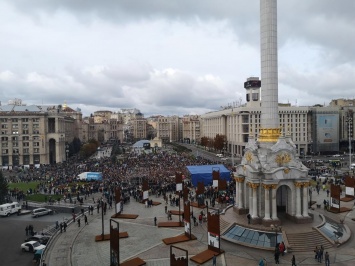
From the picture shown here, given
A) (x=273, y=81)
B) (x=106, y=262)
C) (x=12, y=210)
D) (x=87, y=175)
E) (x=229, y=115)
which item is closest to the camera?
(x=106, y=262)

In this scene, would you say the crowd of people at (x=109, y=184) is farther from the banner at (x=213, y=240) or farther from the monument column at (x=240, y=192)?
the banner at (x=213, y=240)

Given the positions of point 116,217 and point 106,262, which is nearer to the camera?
point 106,262

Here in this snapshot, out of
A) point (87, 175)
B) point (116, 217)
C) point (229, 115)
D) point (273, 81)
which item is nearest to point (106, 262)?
point (116, 217)

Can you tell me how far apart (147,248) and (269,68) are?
20118 millimetres

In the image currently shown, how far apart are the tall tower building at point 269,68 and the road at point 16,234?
24.1m

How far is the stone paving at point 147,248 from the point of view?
81.1 feet

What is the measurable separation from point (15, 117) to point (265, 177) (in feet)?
269

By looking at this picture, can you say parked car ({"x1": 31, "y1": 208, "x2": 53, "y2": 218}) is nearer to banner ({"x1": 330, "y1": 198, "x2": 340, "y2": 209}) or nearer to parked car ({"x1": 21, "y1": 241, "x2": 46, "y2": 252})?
parked car ({"x1": 21, "y1": 241, "x2": 46, "y2": 252})

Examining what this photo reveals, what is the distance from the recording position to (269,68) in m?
33.0

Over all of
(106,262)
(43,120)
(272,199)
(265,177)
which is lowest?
(106,262)

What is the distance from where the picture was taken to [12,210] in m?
41.4

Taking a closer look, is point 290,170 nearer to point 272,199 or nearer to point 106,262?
point 272,199

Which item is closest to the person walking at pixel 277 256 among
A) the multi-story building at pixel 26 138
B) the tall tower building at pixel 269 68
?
the tall tower building at pixel 269 68

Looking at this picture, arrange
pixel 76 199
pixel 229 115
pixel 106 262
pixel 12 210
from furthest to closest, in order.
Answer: pixel 229 115 < pixel 76 199 < pixel 12 210 < pixel 106 262
